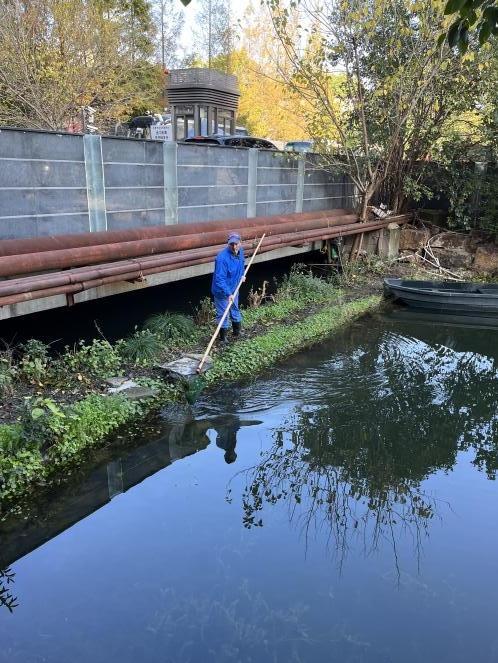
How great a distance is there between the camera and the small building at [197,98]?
18.9 metres

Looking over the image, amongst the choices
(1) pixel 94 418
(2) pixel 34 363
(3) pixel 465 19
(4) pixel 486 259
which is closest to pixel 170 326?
(2) pixel 34 363

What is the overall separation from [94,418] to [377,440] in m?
3.41

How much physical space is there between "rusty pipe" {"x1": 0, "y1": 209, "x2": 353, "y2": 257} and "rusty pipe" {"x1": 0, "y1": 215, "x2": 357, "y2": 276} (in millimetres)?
189

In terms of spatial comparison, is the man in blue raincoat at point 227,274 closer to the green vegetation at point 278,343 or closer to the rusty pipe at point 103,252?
the green vegetation at point 278,343

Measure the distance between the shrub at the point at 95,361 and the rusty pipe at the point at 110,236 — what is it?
53.3 inches

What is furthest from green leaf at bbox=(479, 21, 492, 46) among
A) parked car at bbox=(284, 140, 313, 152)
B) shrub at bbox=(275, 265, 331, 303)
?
parked car at bbox=(284, 140, 313, 152)

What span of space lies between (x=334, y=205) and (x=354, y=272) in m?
2.14

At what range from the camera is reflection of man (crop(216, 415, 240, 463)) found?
21.4ft

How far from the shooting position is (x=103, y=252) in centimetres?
754

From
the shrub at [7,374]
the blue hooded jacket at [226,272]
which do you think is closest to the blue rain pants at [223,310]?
the blue hooded jacket at [226,272]

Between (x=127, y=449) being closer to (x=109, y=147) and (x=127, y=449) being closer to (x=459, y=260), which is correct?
(x=109, y=147)

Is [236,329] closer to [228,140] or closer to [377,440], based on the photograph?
[377,440]

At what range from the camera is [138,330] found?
30.0ft

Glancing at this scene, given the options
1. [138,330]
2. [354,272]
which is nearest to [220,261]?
[138,330]
